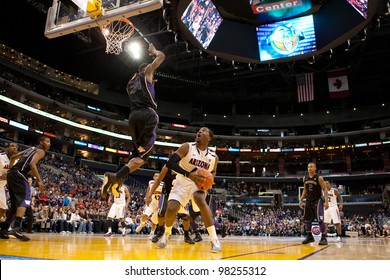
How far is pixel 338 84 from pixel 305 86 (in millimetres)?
3724

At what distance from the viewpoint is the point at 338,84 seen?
3403 centimetres

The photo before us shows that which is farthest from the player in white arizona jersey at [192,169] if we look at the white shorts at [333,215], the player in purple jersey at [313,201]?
the white shorts at [333,215]

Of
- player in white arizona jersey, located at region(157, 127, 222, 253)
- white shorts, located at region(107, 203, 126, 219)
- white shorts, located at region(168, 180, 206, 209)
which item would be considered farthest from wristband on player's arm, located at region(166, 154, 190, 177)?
white shorts, located at region(107, 203, 126, 219)

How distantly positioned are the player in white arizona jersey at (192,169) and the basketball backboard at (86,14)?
5.02 metres

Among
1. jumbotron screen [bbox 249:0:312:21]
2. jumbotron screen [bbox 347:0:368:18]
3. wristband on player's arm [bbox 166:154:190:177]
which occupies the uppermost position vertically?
jumbotron screen [bbox 249:0:312:21]

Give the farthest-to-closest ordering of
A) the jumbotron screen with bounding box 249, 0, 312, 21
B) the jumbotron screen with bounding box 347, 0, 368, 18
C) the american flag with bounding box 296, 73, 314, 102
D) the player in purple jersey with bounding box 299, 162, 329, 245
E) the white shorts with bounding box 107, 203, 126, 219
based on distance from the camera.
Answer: the american flag with bounding box 296, 73, 314, 102 < the jumbotron screen with bounding box 249, 0, 312, 21 < the jumbotron screen with bounding box 347, 0, 368, 18 < the white shorts with bounding box 107, 203, 126, 219 < the player in purple jersey with bounding box 299, 162, 329, 245

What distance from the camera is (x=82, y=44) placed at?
129ft

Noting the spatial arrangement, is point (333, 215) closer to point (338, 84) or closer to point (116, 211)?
point (116, 211)

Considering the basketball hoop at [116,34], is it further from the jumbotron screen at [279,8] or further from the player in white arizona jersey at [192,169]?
the jumbotron screen at [279,8]

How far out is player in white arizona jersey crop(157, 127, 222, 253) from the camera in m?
4.74

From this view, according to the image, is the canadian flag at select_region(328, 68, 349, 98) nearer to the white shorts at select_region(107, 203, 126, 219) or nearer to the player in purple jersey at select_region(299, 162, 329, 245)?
the player in purple jersey at select_region(299, 162, 329, 245)

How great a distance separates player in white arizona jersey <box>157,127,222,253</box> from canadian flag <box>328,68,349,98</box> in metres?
31.8

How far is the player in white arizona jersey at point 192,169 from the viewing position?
187 inches

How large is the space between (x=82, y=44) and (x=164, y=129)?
1622 centimetres
